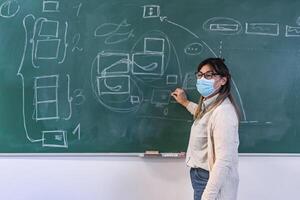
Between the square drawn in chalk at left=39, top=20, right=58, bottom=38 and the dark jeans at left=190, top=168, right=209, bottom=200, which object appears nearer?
the dark jeans at left=190, top=168, right=209, bottom=200

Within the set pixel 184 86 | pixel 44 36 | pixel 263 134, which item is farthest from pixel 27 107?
pixel 263 134

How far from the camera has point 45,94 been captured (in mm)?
2740

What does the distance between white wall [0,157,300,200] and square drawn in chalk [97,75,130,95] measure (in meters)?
0.54

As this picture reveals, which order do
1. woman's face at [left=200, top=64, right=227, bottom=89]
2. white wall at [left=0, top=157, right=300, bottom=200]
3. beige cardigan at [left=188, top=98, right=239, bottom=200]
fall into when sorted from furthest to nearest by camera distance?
white wall at [left=0, top=157, right=300, bottom=200], woman's face at [left=200, top=64, right=227, bottom=89], beige cardigan at [left=188, top=98, right=239, bottom=200]

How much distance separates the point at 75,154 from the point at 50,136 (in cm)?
24

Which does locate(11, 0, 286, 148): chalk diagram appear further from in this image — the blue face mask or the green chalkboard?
the blue face mask

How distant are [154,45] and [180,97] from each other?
456 millimetres

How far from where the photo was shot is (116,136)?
2805 mm

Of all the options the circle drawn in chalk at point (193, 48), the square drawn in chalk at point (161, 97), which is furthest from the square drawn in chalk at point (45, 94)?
the circle drawn in chalk at point (193, 48)

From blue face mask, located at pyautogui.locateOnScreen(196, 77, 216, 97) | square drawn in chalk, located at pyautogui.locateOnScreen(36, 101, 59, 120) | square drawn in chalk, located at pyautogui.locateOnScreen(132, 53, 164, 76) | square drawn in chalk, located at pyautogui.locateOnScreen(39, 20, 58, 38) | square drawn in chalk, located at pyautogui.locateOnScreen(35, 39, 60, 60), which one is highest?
square drawn in chalk, located at pyautogui.locateOnScreen(39, 20, 58, 38)

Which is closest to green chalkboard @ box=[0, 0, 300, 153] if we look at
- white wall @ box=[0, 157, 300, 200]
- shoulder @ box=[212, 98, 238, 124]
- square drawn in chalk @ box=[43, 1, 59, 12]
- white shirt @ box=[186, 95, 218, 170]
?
square drawn in chalk @ box=[43, 1, 59, 12]

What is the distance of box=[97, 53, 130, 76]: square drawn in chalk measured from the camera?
9.07ft

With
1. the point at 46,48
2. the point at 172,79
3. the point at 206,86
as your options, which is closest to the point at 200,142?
the point at 206,86

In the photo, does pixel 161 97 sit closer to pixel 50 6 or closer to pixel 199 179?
pixel 199 179
